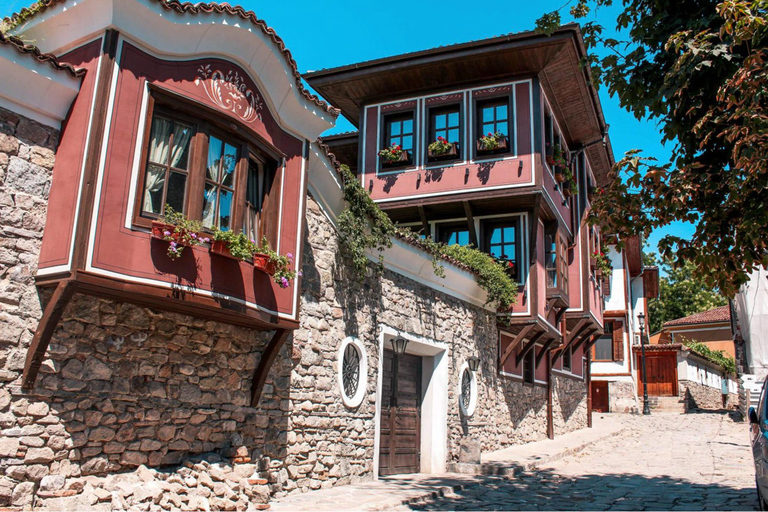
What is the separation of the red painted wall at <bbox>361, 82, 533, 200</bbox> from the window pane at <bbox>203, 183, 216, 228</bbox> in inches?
323

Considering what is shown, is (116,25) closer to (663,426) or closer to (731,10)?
(731,10)

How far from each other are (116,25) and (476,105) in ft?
32.5

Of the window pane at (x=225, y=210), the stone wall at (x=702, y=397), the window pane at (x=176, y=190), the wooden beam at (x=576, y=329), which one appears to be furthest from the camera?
the stone wall at (x=702, y=397)

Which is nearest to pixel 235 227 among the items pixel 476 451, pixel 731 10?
pixel 731 10

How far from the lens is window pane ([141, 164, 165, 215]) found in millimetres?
6301

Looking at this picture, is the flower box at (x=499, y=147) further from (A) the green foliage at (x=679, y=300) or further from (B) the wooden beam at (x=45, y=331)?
(A) the green foliage at (x=679, y=300)

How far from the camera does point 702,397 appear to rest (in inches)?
1230

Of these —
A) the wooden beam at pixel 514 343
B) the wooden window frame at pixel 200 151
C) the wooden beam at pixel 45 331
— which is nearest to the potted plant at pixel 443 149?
the wooden beam at pixel 514 343

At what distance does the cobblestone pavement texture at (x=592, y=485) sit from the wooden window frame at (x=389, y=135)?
21.5ft

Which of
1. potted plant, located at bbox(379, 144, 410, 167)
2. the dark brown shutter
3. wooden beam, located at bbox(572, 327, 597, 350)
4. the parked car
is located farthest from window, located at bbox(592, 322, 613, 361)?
the parked car

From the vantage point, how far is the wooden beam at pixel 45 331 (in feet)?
18.1

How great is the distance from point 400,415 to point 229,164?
5754 mm

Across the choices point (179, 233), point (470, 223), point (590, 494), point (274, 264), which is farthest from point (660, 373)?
point (179, 233)

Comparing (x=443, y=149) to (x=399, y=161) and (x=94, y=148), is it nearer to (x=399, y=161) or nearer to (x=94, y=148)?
(x=399, y=161)
